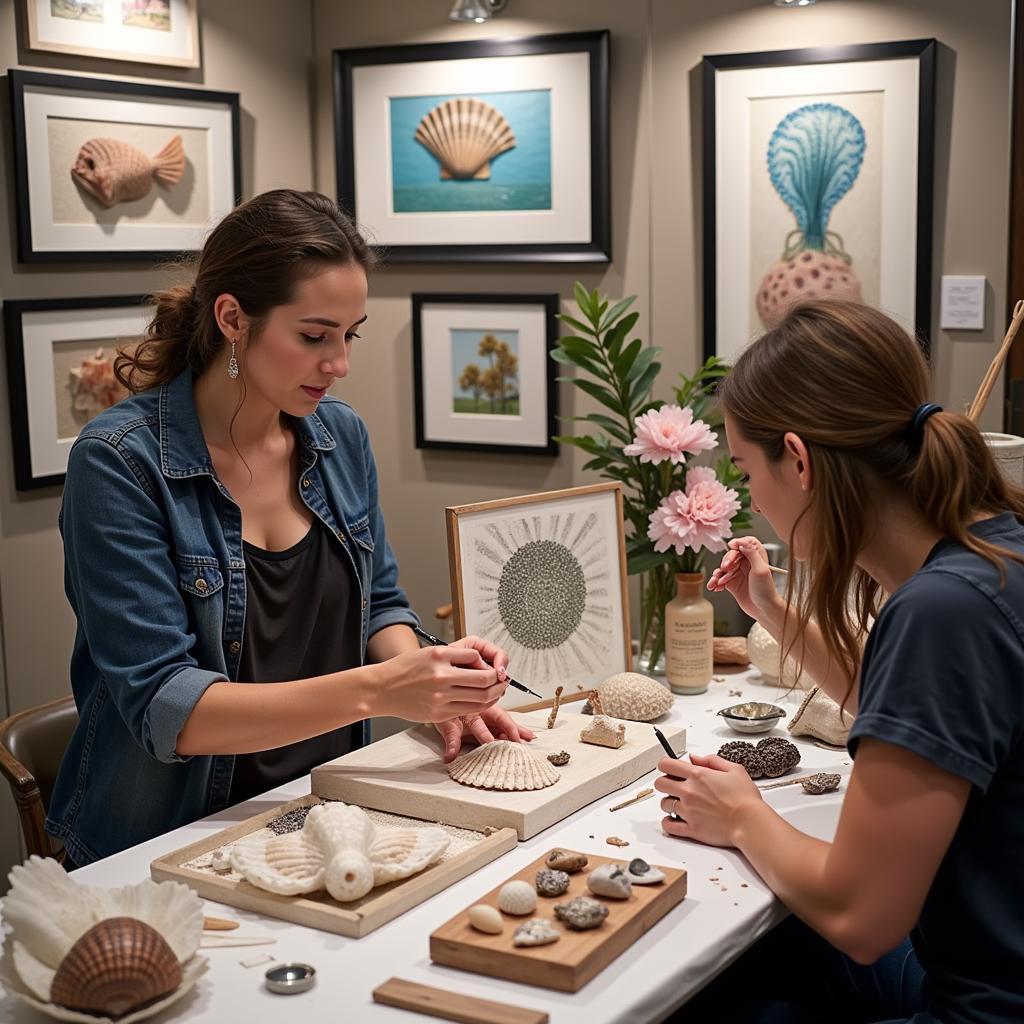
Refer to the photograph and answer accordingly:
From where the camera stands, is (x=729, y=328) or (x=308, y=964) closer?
(x=308, y=964)

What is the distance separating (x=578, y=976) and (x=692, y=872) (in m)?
0.32

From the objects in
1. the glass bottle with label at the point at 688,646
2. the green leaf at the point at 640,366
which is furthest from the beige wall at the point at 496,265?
the glass bottle with label at the point at 688,646

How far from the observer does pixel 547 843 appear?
5.43 ft

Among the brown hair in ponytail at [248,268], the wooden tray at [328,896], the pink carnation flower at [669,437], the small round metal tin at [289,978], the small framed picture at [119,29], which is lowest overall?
the small round metal tin at [289,978]

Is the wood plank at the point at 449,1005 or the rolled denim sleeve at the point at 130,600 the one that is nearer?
the wood plank at the point at 449,1005

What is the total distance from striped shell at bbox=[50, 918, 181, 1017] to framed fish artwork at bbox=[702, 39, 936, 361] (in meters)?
2.13

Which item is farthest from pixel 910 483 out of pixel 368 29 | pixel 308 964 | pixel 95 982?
pixel 368 29

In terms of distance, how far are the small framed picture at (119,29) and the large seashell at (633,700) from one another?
6.21 ft

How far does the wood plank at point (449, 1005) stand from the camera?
1222 millimetres

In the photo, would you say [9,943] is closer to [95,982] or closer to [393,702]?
[95,982]

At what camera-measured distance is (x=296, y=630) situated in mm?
1997

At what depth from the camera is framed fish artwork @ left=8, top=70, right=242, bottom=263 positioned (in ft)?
9.42

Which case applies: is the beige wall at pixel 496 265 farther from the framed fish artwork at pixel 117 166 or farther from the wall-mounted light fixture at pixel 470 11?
the wall-mounted light fixture at pixel 470 11

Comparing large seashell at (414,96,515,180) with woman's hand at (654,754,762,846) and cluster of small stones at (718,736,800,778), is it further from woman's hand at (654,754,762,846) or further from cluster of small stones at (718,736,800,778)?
woman's hand at (654,754,762,846)
